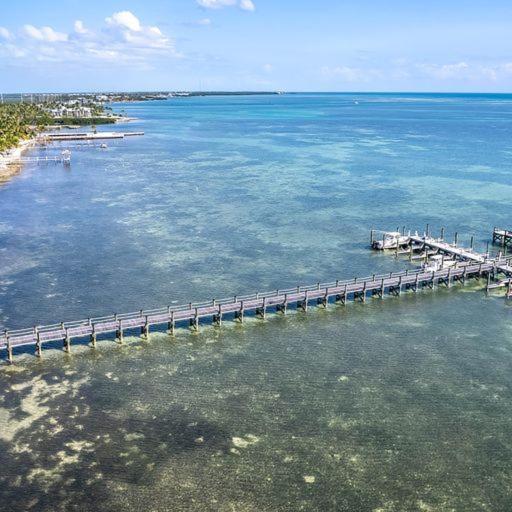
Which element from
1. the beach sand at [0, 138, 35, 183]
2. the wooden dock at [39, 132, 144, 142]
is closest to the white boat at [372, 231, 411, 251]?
the beach sand at [0, 138, 35, 183]

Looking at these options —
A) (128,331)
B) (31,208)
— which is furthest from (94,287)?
(31,208)

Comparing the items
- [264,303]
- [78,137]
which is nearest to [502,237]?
[264,303]

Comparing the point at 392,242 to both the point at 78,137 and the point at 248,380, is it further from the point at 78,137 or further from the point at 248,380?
the point at 78,137

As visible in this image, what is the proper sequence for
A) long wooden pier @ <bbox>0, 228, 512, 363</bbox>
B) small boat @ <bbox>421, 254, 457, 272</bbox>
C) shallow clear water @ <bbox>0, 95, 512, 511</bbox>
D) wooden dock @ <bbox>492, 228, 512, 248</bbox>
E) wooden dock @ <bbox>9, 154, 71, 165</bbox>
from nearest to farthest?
shallow clear water @ <bbox>0, 95, 512, 511</bbox>, long wooden pier @ <bbox>0, 228, 512, 363</bbox>, small boat @ <bbox>421, 254, 457, 272</bbox>, wooden dock @ <bbox>492, 228, 512, 248</bbox>, wooden dock @ <bbox>9, 154, 71, 165</bbox>

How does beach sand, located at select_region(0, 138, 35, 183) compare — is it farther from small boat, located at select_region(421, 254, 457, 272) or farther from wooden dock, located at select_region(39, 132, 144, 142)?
small boat, located at select_region(421, 254, 457, 272)

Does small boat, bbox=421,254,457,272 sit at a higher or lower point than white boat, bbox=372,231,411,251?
lower

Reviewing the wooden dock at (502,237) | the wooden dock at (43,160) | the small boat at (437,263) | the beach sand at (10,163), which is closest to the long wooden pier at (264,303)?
the small boat at (437,263)

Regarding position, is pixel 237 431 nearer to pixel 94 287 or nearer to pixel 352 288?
pixel 352 288
